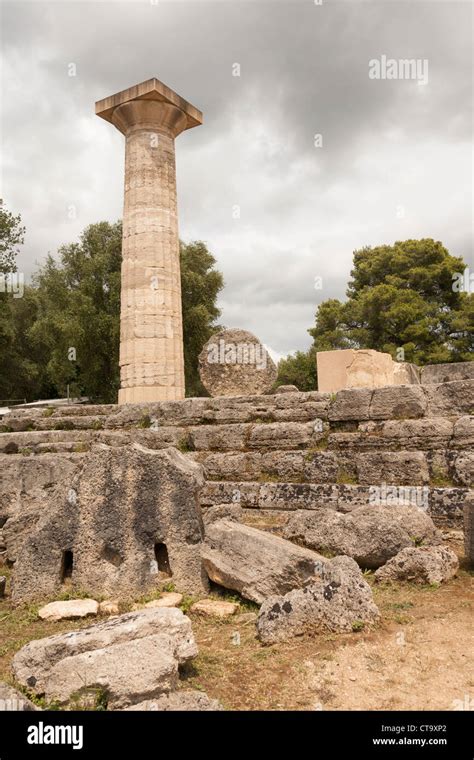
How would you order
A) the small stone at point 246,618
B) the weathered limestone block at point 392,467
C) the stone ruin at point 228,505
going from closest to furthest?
the stone ruin at point 228,505, the small stone at point 246,618, the weathered limestone block at point 392,467

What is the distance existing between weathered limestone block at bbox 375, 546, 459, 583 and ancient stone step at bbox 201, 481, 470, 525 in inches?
24.8

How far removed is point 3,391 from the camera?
3291 cm

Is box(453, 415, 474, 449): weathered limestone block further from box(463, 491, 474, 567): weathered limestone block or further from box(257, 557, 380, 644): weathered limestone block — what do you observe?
box(257, 557, 380, 644): weathered limestone block

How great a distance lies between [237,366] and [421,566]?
15.1ft

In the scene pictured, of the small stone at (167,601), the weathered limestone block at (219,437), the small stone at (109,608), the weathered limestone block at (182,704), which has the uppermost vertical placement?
the weathered limestone block at (219,437)

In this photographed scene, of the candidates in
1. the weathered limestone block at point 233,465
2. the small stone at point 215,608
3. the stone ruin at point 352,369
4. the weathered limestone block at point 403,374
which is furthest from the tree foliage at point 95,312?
the small stone at point 215,608

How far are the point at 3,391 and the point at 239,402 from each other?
28892 mm

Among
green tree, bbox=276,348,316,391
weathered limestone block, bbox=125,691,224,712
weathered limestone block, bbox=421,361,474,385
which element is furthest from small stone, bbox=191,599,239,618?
green tree, bbox=276,348,316,391

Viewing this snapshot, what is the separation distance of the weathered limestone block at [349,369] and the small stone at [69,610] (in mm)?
5933

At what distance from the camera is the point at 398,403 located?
20.8ft

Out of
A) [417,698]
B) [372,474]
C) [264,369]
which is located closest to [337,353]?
[264,369]

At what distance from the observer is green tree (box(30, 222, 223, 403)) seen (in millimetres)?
25469

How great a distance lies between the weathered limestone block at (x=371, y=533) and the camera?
477cm

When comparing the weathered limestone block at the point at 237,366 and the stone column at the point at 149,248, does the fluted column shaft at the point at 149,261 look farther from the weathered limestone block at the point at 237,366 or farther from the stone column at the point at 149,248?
the weathered limestone block at the point at 237,366
